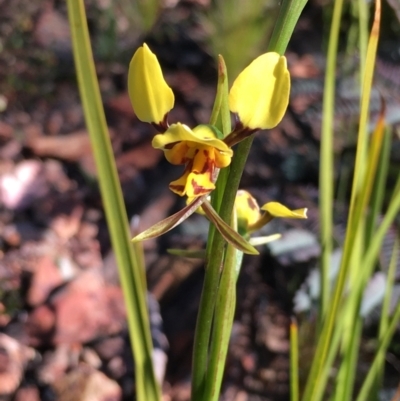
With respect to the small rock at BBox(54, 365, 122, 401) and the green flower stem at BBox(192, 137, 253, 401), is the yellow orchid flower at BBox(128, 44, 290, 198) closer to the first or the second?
the green flower stem at BBox(192, 137, 253, 401)

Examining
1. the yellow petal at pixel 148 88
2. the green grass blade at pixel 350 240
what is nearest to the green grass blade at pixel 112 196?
the yellow petal at pixel 148 88

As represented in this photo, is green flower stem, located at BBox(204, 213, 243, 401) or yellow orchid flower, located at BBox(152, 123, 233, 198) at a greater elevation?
yellow orchid flower, located at BBox(152, 123, 233, 198)

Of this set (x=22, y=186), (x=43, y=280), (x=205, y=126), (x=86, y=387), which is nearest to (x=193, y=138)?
(x=205, y=126)

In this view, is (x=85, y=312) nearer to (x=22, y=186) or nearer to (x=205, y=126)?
(x=22, y=186)

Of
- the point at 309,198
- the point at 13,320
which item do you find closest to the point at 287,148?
the point at 309,198

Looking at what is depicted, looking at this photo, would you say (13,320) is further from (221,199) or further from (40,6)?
(40,6)

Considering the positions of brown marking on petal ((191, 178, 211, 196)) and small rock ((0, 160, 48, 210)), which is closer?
brown marking on petal ((191, 178, 211, 196))

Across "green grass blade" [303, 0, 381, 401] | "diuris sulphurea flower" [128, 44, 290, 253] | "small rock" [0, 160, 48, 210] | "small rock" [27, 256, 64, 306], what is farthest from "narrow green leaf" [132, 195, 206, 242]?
"small rock" [0, 160, 48, 210]
